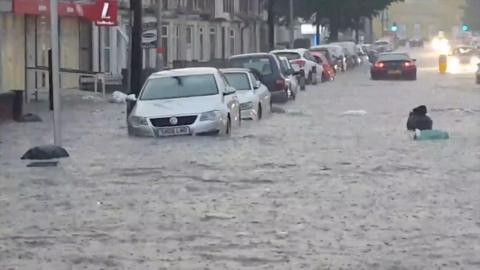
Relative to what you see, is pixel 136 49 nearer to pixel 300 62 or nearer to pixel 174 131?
pixel 300 62

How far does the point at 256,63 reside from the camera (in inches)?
1491

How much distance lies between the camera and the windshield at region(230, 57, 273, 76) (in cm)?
3759

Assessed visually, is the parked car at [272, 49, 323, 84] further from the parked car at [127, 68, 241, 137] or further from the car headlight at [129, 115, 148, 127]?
the car headlight at [129, 115, 148, 127]

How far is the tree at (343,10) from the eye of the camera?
285ft

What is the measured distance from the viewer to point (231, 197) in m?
16.2

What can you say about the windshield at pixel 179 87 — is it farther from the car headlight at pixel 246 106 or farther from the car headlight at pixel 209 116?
the car headlight at pixel 246 106

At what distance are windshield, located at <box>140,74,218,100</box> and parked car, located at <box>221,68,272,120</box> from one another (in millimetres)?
3390

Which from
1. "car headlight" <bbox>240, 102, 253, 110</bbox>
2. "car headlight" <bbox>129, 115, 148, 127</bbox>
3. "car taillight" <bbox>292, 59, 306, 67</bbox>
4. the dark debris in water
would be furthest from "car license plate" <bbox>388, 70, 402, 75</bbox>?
"car headlight" <bbox>129, 115, 148, 127</bbox>

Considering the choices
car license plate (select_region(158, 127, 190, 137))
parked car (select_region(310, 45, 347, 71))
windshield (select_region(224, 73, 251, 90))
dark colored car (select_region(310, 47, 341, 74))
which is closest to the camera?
car license plate (select_region(158, 127, 190, 137))

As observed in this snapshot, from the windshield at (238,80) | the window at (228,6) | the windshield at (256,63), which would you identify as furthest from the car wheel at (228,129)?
the window at (228,6)

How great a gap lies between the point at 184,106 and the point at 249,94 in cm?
559

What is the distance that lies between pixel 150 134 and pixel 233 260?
13325 millimetres

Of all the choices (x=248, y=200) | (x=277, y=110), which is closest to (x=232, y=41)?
(x=277, y=110)

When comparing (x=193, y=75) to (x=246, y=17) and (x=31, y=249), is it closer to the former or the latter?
(x=31, y=249)
